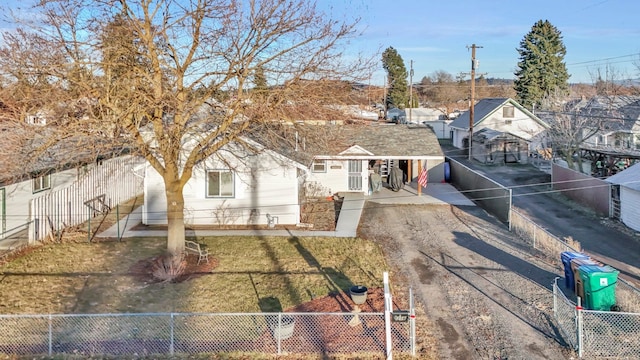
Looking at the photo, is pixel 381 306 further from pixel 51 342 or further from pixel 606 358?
pixel 51 342

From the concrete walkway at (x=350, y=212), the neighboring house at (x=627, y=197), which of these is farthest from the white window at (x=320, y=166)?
the neighboring house at (x=627, y=197)

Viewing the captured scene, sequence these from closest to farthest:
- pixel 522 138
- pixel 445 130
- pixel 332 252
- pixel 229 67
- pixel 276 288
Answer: pixel 276 288 < pixel 229 67 < pixel 332 252 < pixel 522 138 < pixel 445 130

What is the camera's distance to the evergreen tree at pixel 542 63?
57.1 meters

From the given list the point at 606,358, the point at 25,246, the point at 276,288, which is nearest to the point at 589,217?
the point at 606,358

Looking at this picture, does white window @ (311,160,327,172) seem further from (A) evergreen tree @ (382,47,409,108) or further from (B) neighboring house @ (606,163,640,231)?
(A) evergreen tree @ (382,47,409,108)

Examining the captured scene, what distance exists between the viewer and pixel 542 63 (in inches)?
2255

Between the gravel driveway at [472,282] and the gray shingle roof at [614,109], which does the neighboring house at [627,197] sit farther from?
the gray shingle roof at [614,109]

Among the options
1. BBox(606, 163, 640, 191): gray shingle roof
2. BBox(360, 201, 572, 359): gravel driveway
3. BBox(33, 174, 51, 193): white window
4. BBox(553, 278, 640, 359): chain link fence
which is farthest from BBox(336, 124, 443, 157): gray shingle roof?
BBox(553, 278, 640, 359): chain link fence

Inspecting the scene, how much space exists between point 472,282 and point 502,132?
30.3 meters

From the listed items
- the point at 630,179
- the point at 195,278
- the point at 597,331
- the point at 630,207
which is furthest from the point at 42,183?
the point at 630,179

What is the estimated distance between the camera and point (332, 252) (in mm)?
14984

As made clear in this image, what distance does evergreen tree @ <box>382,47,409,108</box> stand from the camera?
65.5 meters

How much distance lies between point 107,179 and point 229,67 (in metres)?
11.9

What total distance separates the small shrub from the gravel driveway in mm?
5850
